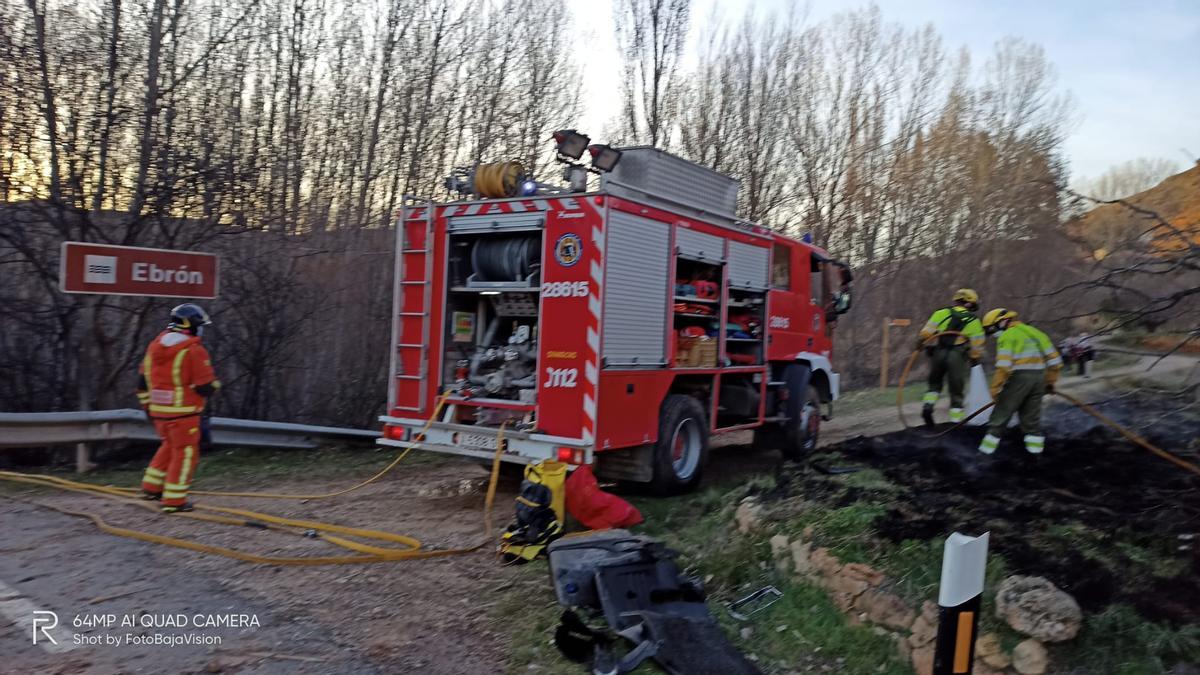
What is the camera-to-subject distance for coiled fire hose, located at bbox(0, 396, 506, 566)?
564 centimetres

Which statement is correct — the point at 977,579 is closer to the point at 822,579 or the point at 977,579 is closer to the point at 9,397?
the point at 822,579

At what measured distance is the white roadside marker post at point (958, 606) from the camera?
259 centimetres

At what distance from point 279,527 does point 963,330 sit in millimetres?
7663

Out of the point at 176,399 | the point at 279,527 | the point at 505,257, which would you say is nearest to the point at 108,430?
the point at 176,399

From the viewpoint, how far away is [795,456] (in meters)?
10.1

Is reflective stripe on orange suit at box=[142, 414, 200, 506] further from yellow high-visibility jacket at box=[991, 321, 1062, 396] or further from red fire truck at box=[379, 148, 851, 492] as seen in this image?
yellow high-visibility jacket at box=[991, 321, 1062, 396]

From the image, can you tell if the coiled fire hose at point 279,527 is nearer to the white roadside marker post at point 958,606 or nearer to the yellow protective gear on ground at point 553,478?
the yellow protective gear on ground at point 553,478

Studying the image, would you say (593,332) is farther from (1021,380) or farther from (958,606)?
(958,606)

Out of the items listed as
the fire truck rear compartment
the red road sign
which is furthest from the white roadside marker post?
the red road sign

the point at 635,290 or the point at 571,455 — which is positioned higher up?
the point at 635,290

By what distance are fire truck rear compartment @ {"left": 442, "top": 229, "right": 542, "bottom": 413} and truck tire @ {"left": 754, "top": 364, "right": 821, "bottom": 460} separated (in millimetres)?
3599

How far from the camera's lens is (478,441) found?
727 centimetres

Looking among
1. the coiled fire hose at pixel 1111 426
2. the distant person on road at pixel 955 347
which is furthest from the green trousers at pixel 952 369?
the coiled fire hose at pixel 1111 426

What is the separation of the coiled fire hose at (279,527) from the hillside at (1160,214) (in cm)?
438
